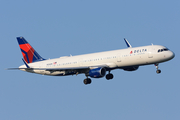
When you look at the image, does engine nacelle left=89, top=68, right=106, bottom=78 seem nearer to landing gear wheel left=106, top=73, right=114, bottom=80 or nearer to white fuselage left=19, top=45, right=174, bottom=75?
white fuselage left=19, top=45, right=174, bottom=75

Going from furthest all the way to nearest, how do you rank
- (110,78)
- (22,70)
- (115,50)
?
(22,70)
(110,78)
(115,50)

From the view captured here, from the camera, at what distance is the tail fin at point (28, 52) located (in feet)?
234

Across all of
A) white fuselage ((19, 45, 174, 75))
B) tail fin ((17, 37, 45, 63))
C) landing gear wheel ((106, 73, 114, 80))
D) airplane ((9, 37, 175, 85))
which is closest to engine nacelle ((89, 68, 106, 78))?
airplane ((9, 37, 175, 85))

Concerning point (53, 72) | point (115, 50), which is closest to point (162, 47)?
point (115, 50)

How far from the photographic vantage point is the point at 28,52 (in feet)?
237

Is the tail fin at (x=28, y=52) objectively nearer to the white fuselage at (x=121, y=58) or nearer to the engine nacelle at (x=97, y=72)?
the white fuselage at (x=121, y=58)

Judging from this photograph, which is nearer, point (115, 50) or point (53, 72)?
point (115, 50)

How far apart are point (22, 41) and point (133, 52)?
2781 centimetres

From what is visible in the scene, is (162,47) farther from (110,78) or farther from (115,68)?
(110,78)

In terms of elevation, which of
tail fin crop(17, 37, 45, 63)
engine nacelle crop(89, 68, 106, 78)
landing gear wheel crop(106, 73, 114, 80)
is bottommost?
engine nacelle crop(89, 68, 106, 78)

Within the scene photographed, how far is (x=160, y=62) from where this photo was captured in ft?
180

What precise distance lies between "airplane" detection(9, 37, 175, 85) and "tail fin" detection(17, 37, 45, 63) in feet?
3.74

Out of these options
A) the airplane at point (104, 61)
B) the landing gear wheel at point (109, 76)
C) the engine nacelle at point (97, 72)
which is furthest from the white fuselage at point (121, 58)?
the landing gear wheel at point (109, 76)

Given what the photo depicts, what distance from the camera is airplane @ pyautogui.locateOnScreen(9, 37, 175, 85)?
5466 centimetres
